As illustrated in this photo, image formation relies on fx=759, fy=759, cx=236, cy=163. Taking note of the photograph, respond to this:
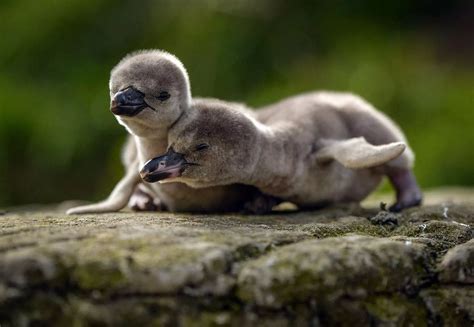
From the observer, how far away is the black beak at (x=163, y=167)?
321 cm

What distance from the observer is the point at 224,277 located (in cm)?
236

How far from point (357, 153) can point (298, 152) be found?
326mm

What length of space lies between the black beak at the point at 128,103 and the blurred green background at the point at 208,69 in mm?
3547

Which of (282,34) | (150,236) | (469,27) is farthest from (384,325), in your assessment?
(469,27)

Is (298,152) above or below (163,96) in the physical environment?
below

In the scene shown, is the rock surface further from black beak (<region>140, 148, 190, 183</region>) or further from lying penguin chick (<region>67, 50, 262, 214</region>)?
lying penguin chick (<region>67, 50, 262, 214</region>)

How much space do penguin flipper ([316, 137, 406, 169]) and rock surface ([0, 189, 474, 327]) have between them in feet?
2.08

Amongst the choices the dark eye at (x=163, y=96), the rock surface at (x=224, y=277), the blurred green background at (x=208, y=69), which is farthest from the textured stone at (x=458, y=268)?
the blurred green background at (x=208, y=69)

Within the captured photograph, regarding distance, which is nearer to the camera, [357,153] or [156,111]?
[156,111]

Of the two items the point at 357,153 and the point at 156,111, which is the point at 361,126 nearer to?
the point at 357,153

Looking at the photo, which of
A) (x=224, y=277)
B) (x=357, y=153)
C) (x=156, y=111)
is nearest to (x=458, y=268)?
(x=224, y=277)

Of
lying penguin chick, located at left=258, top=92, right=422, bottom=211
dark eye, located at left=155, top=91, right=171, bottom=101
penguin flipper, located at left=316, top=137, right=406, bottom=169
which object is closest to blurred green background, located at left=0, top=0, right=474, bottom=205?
lying penguin chick, located at left=258, top=92, right=422, bottom=211

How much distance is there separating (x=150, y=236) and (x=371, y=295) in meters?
0.76

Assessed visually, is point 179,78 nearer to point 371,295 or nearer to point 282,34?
point 371,295
